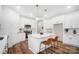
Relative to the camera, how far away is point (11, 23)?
1.59m

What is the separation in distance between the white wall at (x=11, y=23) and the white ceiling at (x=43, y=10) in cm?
13

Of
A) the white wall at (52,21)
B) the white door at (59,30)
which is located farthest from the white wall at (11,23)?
the white door at (59,30)

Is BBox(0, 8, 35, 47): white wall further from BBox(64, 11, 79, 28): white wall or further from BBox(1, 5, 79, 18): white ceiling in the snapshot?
BBox(64, 11, 79, 28): white wall

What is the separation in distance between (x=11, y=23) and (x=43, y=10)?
81 cm

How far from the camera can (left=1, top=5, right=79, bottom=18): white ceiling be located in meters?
1.43

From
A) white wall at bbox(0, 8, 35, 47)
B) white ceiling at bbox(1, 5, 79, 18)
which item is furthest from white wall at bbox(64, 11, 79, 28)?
white wall at bbox(0, 8, 35, 47)

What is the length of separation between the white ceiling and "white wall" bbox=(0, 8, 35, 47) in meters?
0.13

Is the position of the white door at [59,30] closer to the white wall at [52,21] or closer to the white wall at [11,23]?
the white wall at [52,21]

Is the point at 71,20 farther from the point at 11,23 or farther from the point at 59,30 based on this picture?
the point at 11,23

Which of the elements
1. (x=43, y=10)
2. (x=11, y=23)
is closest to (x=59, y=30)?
(x=43, y=10)

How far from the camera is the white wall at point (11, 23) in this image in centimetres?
148

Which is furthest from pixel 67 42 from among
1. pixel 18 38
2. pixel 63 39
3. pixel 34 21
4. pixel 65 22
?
pixel 18 38

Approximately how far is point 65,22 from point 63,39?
1.40 ft
